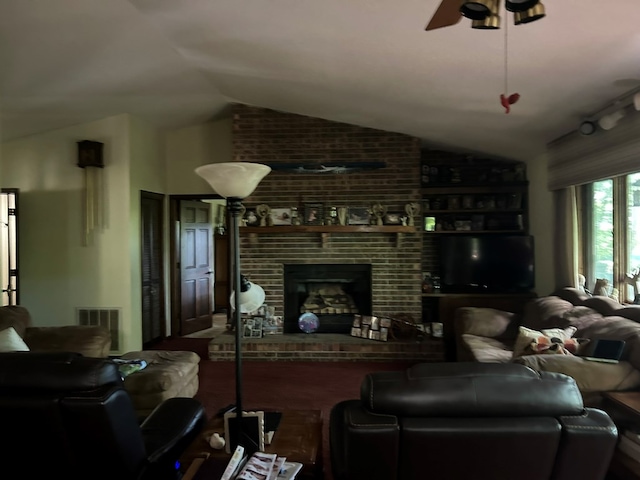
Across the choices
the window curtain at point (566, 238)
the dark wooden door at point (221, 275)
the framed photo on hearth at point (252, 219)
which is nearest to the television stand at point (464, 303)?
the window curtain at point (566, 238)

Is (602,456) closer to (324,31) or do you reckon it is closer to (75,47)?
(324,31)

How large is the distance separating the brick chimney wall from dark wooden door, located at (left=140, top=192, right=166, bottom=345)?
1.17m

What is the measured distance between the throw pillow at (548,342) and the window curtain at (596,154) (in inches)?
48.5

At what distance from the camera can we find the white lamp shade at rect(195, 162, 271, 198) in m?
1.96

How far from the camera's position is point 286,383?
421 centimetres

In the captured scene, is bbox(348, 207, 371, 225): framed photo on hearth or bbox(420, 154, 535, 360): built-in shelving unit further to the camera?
bbox(420, 154, 535, 360): built-in shelving unit

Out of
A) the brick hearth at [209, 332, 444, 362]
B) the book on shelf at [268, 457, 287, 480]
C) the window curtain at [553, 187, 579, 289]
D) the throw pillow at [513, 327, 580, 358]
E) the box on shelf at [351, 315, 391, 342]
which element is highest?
the window curtain at [553, 187, 579, 289]

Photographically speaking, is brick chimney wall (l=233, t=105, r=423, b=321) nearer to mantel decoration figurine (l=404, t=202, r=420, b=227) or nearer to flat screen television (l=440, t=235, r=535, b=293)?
mantel decoration figurine (l=404, t=202, r=420, b=227)

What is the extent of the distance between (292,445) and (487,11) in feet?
6.11

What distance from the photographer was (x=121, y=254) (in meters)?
5.00

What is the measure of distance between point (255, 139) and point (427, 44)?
117 inches

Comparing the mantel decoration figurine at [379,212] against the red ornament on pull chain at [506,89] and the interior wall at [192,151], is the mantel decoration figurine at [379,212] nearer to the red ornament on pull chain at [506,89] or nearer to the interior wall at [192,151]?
the interior wall at [192,151]

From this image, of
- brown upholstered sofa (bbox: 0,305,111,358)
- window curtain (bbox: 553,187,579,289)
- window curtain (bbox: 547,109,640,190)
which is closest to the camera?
window curtain (bbox: 547,109,640,190)

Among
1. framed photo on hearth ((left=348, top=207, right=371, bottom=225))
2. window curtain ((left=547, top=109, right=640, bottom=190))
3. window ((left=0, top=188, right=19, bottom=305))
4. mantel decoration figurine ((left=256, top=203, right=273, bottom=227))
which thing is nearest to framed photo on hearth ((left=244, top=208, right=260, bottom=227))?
mantel decoration figurine ((left=256, top=203, right=273, bottom=227))
